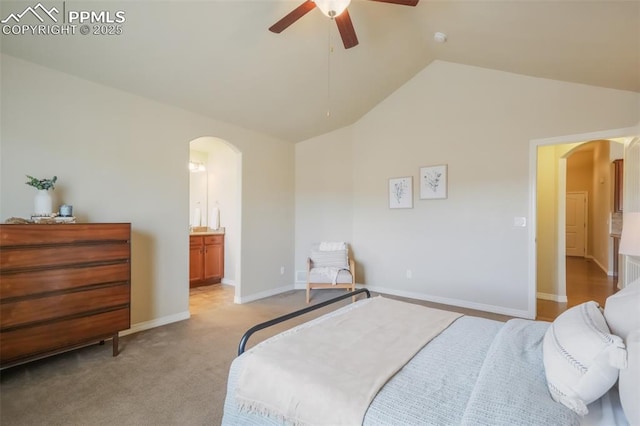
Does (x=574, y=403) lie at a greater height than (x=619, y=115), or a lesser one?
lesser

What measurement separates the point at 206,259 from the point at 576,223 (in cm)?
999

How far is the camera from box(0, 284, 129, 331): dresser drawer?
2123 mm

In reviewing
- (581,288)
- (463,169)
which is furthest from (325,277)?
(581,288)

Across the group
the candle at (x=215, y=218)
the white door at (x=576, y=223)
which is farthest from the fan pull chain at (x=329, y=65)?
the white door at (x=576, y=223)

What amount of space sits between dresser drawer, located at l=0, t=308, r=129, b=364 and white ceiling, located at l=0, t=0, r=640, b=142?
7.30ft

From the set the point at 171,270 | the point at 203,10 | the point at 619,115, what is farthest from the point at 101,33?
the point at 619,115

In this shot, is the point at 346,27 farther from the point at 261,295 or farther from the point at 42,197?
the point at 261,295

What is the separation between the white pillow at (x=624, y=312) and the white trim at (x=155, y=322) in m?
3.83

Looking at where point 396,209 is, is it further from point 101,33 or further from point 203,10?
point 101,33

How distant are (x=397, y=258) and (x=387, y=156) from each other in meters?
1.65

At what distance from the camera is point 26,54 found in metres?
2.45

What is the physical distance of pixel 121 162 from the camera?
10.1ft

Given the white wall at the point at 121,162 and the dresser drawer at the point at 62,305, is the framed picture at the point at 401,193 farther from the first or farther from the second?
the dresser drawer at the point at 62,305

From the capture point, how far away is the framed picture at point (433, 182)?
167 inches
